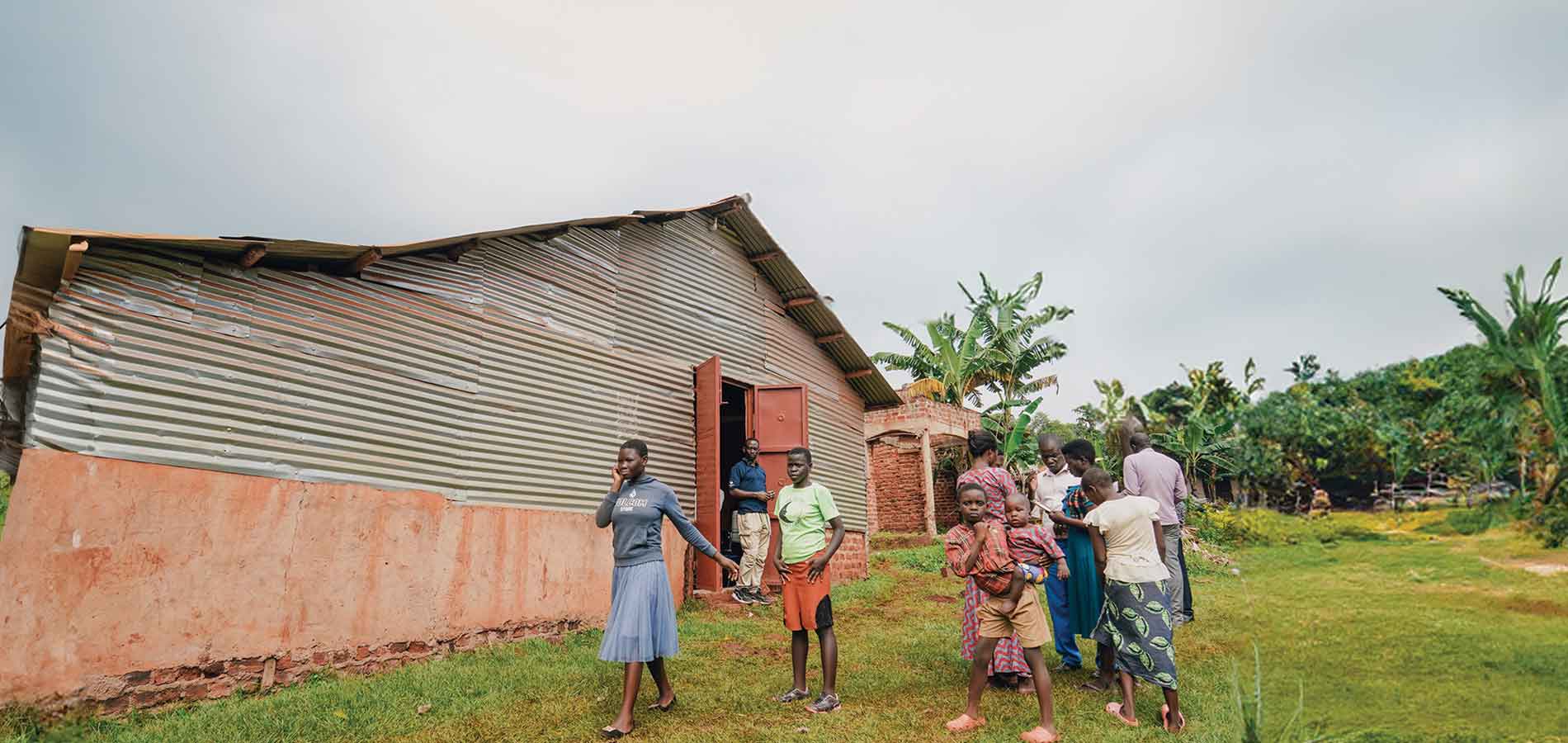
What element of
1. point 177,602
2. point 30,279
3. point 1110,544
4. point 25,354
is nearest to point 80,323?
point 30,279

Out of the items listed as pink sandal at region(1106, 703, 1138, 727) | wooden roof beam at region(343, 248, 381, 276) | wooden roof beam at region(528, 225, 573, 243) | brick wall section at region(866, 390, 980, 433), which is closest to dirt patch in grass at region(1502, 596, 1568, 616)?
pink sandal at region(1106, 703, 1138, 727)

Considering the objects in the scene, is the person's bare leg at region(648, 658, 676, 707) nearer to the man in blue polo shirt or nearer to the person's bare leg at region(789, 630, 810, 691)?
the person's bare leg at region(789, 630, 810, 691)

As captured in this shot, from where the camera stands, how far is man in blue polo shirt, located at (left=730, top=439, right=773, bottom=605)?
8.93m

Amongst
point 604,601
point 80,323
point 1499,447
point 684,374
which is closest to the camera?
point 80,323

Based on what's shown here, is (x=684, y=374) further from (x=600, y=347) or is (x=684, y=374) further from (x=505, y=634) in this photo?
(x=505, y=634)

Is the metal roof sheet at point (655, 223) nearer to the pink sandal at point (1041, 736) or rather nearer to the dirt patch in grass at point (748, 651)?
the dirt patch in grass at point (748, 651)

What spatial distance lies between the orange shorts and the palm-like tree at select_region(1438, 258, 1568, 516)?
21.7 metres

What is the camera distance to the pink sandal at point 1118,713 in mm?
4332

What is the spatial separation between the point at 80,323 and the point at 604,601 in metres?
4.72

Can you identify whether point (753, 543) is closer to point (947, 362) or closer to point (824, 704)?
point (824, 704)

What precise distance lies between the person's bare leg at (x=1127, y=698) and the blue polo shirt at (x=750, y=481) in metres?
4.90

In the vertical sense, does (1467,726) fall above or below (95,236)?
below

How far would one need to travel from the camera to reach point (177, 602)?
16.4 feet

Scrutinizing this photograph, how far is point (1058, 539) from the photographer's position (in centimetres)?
596
